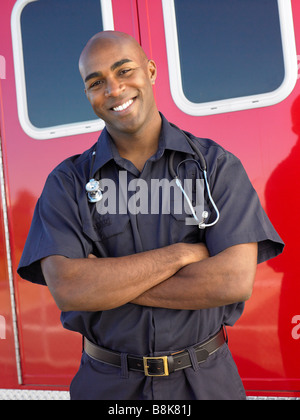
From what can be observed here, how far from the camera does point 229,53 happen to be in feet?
7.43

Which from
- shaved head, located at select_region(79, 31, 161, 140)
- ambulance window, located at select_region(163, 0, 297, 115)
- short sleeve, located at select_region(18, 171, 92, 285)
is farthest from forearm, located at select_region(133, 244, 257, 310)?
ambulance window, located at select_region(163, 0, 297, 115)

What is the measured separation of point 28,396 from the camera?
268 cm

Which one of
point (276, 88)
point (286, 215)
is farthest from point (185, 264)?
point (276, 88)

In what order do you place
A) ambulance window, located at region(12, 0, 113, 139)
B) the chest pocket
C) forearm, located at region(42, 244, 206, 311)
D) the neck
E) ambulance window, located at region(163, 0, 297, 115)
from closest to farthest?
forearm, located at region(42, 244, 206, 311), the chest pocket, the neck, ambulance window, located at region(163, 0, 297, 115), ambulance window, located at region(12, 0, 113, 139)

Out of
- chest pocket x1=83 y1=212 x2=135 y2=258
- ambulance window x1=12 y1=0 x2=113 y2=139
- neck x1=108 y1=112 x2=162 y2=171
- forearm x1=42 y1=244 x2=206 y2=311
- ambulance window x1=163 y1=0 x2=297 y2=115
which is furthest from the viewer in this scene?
ambulance window x1=12 y1=0 x2=113 y2=139

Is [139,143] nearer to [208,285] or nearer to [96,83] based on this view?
[96,83]

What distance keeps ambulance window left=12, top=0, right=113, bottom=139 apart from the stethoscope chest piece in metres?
0.91

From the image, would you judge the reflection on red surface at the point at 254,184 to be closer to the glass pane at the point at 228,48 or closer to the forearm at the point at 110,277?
the glass pane at the point at 228,48

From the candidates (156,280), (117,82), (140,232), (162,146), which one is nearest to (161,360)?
(156,280)

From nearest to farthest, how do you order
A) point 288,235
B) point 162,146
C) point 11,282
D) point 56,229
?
point 56,229
point 162,146
point 288,235
point 11,282

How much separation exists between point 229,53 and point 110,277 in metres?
1.37

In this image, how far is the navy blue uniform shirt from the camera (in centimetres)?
155

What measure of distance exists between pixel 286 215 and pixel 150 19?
122cm

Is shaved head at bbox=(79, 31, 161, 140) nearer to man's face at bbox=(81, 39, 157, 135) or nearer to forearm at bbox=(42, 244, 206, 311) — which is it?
man's face at bbox=(81, 39, 157, 135)
